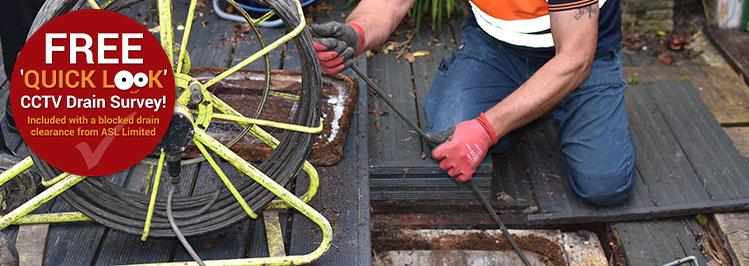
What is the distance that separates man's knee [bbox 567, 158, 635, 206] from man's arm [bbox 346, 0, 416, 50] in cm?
83

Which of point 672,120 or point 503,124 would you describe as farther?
point 672,120

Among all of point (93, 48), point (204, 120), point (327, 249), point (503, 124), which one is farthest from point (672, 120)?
point (93, 48)

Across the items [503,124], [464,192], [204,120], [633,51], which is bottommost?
[633,51]

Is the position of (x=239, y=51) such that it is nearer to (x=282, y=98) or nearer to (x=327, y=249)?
(x=282, y=98)

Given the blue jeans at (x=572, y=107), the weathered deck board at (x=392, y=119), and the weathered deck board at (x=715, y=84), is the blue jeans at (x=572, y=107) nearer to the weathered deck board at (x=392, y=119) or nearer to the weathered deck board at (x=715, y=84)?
the weathered deck board at (x=392, y=119)

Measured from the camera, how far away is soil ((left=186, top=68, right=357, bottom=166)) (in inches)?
115

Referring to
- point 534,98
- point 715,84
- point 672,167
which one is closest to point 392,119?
point 534,98

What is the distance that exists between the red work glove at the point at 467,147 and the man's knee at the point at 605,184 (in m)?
0.39

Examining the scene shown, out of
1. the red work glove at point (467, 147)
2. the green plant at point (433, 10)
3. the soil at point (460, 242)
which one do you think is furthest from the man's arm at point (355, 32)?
the green plant at point (433, 10)

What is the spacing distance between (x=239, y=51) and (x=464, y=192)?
122 centimetres

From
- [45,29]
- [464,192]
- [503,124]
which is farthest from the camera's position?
[464,192]

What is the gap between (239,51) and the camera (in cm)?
377

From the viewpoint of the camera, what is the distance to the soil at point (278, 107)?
9.55 feet

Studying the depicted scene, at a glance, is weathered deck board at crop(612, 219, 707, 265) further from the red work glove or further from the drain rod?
the red work glove
